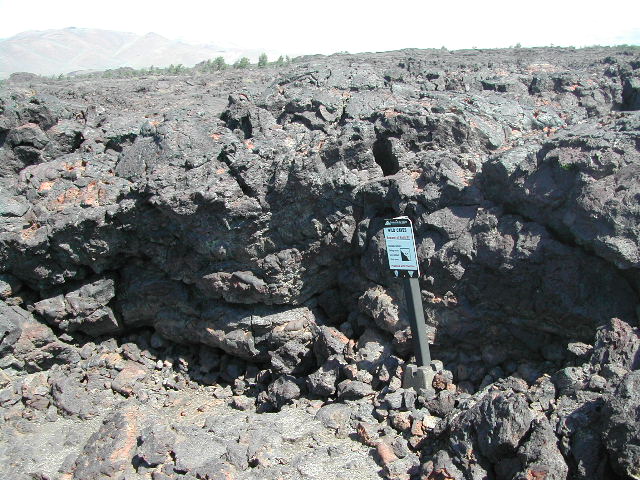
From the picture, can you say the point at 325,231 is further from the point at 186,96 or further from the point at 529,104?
the point at 186,96

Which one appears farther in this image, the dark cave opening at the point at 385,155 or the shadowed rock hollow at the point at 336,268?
the dark cave opening at the point at 385,155

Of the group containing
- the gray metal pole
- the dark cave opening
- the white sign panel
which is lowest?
the gray metal pole

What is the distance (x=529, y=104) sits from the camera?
904 centimetres

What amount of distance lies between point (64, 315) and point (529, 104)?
8313 mm

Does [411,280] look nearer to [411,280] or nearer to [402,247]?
[411,280]

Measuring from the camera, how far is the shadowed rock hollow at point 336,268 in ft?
17.8

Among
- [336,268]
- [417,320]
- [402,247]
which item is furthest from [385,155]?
[417,320]

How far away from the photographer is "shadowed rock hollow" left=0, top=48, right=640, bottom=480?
17.8ft

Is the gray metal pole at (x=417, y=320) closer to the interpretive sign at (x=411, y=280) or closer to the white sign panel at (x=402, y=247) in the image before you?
the interpretive sign at (x=411, y=280)

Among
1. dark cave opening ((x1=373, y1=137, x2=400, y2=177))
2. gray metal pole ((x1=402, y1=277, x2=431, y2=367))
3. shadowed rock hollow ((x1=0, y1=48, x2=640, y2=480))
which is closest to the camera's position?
shadowed rock hollow ((x1=0, y1=48, x2=640, y2=480))

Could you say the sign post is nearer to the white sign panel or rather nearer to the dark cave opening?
the white sign panel

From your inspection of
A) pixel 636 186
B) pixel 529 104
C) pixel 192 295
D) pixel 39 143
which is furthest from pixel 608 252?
pixel 39 143

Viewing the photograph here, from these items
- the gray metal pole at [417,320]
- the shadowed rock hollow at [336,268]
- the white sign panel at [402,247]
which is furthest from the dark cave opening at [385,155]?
the gray metal pole at [417,320]

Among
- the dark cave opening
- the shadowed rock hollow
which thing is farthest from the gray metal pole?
the dark cave opening
